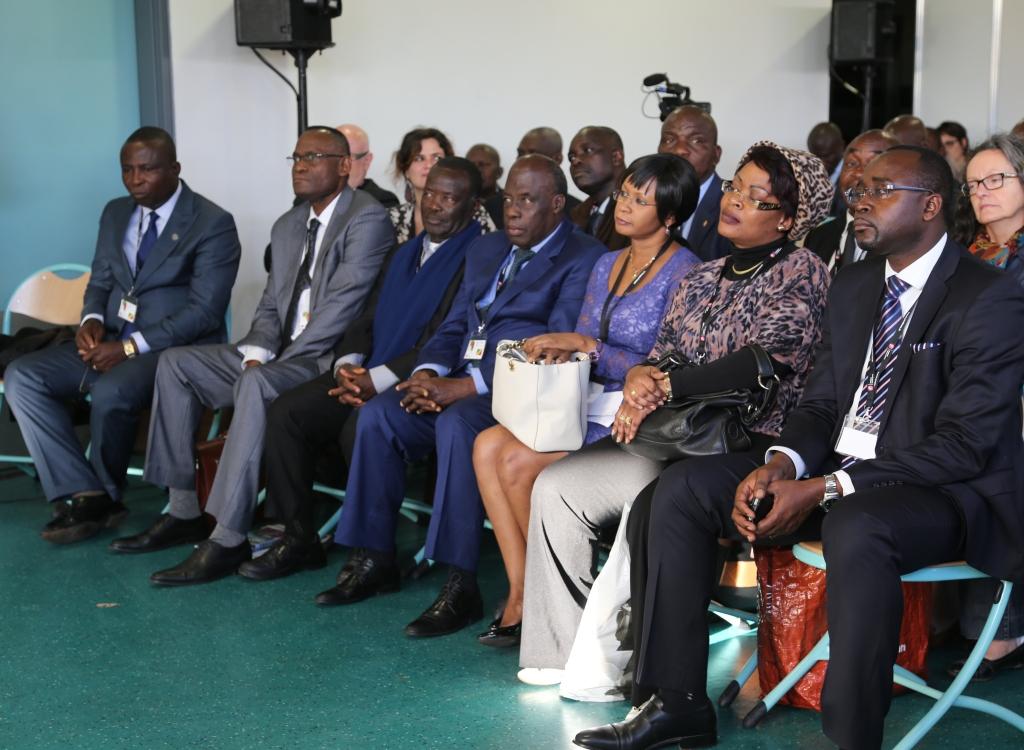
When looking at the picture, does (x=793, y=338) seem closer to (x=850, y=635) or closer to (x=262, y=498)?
(x=850, y=635)

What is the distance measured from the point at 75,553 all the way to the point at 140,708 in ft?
5.55

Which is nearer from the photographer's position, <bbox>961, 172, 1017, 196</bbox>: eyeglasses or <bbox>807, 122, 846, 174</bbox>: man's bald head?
<bbox>961, 172, 1017, 196</bbox>: eyeglasses

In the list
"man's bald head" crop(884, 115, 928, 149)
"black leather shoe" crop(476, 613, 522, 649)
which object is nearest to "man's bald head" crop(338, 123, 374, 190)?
"man's bald head" crop(884, 115, 928, 149)

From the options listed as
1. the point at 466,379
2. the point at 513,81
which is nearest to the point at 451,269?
the point at 466,379

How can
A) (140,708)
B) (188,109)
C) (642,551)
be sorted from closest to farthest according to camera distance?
1. (642,551)
2. (140,708)
3. (188,109)

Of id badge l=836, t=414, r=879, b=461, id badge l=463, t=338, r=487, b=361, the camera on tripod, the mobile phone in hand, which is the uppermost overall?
the camera on tripod

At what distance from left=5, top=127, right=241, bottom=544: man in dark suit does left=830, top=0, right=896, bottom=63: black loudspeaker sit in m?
5.32

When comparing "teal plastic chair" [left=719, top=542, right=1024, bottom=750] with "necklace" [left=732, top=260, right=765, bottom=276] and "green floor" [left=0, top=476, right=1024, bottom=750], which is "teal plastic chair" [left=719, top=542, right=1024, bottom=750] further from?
"necklace" [left=732, top=260, right=765, bottom=276]

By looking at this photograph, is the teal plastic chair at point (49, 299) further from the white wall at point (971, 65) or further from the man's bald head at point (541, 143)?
the white wall at point (971, 65)

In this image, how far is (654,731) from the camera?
2.95 m

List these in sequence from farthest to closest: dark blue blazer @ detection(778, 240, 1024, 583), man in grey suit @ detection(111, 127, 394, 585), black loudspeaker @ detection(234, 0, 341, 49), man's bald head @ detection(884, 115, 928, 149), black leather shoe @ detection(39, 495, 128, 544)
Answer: black loudspeaker @ detection(234, 0, 341, 49)
man's bald head @ detection(884, 115, 928, 149)
black leather shoe @ detection(39, 495, 128, 544)
man in grey suit @ detection(111, 127, 394, 585)
dark blue blazer @ detection(778, 240, 1024, 583)

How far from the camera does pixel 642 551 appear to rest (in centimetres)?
309

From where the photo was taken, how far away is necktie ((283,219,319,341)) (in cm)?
505

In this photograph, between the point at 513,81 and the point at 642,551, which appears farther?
the point at 513,81
